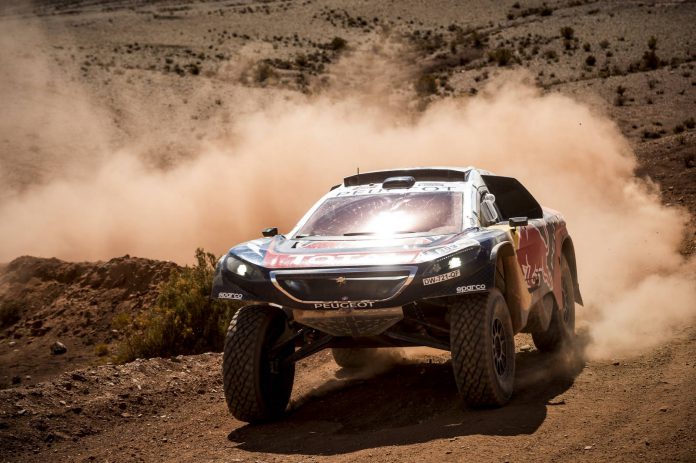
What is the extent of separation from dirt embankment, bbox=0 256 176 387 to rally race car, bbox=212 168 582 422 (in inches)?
308

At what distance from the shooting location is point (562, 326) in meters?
10.2

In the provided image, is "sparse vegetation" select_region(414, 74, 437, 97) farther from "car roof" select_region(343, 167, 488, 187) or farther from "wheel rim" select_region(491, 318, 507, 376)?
"wheel rim" select_region(491, 318, 507, 376)

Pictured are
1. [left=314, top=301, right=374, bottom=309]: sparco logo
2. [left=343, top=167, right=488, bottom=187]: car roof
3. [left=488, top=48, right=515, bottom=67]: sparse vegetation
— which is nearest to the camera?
[left=314, top=301, right=374, bottom=309]: sparco logo

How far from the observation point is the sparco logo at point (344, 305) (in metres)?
7.23

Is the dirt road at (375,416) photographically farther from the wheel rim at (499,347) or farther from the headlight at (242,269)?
the headlight at (242,269)

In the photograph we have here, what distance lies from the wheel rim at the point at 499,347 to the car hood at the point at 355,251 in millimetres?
686

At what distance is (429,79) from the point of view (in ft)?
157

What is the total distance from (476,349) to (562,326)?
133 inches

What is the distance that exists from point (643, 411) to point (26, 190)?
84.3 feet

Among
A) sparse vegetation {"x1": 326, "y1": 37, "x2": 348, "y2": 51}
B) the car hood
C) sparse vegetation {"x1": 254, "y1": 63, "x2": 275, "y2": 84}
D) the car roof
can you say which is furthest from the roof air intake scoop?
sparse vegetation {"x1": 326, "y1": 37, "x2": 348, "y2": 51}

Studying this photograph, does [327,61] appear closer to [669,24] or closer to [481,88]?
[481,88]

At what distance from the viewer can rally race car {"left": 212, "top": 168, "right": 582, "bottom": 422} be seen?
7203 mm

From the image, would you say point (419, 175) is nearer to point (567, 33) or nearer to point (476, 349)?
point (476, 349)

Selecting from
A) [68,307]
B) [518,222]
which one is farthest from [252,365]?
[68,307]
